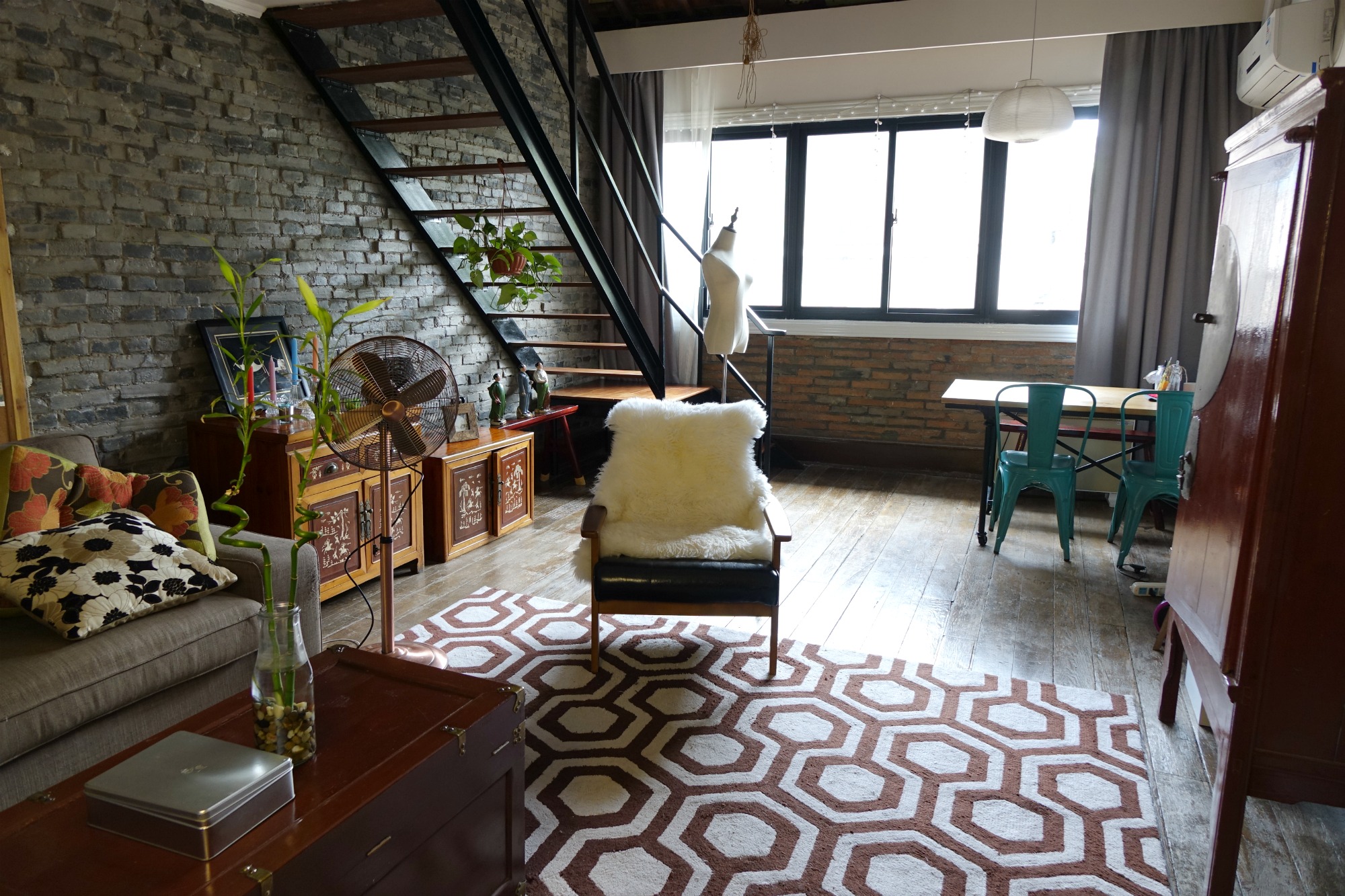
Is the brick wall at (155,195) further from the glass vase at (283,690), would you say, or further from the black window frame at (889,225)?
the black window frame at (889,225)

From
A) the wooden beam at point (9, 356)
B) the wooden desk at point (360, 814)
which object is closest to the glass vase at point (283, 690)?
the wooden desk at point (360, 814)

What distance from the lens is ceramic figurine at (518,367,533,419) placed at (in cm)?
495

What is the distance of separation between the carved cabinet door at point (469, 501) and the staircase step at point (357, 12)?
1899mm

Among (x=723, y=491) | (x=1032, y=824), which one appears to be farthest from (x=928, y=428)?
(x=1032, y=824)

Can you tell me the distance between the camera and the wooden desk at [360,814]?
128 cm

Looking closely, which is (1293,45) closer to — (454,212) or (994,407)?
(994,407)

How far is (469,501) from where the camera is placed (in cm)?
416

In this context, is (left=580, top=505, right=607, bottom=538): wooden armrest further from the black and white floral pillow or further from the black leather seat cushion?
the black and white floral pillow

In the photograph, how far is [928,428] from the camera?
611cm

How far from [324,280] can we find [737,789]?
2.94 metres

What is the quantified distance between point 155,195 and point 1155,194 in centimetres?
509

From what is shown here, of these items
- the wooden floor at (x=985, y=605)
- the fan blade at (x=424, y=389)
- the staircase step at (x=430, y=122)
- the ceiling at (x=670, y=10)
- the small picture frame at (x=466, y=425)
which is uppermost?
the ceiling at (x=670, y=10)

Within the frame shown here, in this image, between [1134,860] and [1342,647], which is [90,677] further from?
[1342,647]

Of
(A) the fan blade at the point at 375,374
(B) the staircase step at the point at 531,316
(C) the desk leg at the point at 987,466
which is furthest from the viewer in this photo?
(B) the staircase step at the point at 531,316
